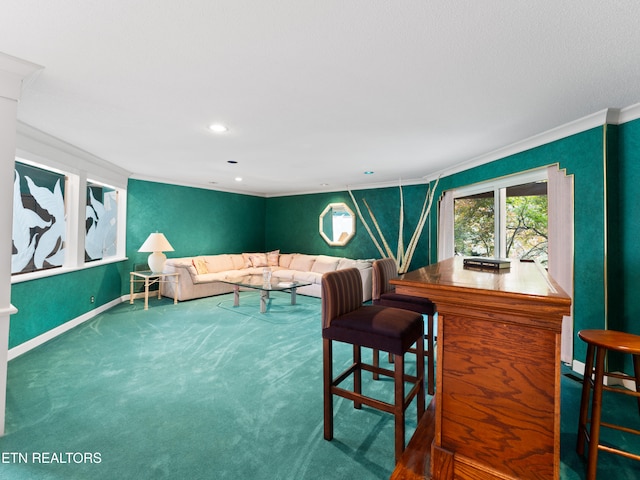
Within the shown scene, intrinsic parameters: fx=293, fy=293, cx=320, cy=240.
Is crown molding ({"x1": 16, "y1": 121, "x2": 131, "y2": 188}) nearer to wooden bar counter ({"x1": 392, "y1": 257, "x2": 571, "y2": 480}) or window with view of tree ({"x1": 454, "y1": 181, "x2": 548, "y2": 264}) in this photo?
wooden bar counter ({"x1": 392, "y1": 257, "x2": 571, "y2": 480})

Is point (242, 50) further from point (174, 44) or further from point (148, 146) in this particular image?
point (148, 146)

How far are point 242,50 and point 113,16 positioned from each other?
1.95 feet

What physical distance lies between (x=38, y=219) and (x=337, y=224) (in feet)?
16.2

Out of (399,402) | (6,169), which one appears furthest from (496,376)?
(6,169)

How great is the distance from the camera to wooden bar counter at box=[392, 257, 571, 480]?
3.30 ft

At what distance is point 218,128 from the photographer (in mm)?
2842

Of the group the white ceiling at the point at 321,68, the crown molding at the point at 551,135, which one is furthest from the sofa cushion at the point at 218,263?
the crown molding at the point at 551,135

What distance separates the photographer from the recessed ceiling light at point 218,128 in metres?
2.76

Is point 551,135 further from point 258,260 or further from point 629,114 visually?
point 258,260

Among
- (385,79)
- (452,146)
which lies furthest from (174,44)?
(452,146)

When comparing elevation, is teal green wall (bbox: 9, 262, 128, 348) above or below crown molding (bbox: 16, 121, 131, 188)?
below

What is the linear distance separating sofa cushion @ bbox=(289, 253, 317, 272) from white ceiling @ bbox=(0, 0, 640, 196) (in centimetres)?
367

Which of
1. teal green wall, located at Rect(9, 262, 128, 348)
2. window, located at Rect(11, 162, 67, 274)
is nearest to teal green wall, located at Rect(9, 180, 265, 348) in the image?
teal green wall, located at Rect(9, 262, 128, 348)

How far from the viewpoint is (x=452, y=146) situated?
11.1ft
